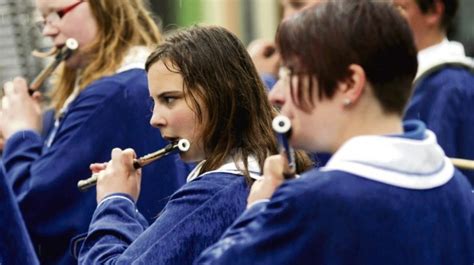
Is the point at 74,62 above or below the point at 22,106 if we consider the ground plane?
above

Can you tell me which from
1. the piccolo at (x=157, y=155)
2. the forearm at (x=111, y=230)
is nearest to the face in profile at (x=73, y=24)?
the piccolo at (x=157, y=155)

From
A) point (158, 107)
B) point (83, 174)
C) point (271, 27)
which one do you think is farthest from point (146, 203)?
point (271, 27)

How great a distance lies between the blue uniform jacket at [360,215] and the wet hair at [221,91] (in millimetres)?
554

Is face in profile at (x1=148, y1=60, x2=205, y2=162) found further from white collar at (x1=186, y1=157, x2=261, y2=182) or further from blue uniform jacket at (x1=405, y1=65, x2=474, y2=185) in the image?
blue uniform jacket at (x1=405, y1=65, x2=474, y2=185)

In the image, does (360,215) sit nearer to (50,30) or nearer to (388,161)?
(388,161)

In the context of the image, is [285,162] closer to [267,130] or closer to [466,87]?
[267,130]

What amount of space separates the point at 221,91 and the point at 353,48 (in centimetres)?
72

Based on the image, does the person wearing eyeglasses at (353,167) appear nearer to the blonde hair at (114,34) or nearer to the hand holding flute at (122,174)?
the hand holding flute at (122,174)

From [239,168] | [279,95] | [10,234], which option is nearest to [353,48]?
[279,95]

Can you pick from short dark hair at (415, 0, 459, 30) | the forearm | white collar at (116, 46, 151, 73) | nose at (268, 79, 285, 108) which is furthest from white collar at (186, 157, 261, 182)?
short dark hair at (415, 0, 459, 30)

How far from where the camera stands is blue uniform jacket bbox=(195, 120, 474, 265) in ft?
Answer: 8.36

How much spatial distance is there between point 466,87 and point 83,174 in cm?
123

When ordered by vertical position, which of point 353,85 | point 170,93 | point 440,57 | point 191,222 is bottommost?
point 440,57

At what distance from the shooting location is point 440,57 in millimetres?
4504
